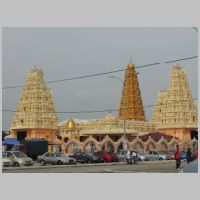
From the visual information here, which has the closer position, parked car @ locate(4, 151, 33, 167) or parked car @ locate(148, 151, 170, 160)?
parked car @ locate(4, 151, 33, 167)

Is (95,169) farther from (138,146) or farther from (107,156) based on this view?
(138,146)

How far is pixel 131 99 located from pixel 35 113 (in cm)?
2003

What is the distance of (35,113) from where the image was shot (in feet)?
298

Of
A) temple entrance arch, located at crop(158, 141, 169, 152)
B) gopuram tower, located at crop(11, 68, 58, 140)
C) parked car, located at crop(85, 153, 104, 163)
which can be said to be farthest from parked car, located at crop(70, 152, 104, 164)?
gopuram tower, located at crop(11, 68, 58, 140)

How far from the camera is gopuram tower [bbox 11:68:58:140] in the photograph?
90.8 meters

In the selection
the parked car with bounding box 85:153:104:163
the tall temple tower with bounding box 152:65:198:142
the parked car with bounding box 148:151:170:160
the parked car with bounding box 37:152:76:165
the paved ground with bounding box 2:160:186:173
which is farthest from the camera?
the tall temple tower with bounding box 152:65:198:142

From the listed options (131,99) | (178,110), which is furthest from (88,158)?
(131,99)

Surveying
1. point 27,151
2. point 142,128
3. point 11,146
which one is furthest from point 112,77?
point 142,128

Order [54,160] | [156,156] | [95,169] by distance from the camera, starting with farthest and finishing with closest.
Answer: [156,156] → [54,160] → [95,169]

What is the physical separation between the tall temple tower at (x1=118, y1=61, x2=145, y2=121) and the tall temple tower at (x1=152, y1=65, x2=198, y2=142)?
540cm

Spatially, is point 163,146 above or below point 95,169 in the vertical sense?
below

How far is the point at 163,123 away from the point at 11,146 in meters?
39.0

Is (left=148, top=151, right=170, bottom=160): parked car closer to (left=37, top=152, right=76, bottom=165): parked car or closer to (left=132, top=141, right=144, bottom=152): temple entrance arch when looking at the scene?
(left=37, top=152, right=76, bottom=165): parked car

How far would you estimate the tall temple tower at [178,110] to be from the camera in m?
88.8
